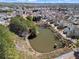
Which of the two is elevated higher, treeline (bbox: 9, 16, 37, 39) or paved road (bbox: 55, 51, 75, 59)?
paved road (bbox: 55, 51, 75, 59)

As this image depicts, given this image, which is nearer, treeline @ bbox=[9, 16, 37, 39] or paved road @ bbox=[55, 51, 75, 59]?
paved road @ bbox=[55, 51, 75, 59]

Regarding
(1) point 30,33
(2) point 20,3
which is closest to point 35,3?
(2) point 20,3

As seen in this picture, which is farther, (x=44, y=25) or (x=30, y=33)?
(x=44, y=25)

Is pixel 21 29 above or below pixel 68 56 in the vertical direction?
below

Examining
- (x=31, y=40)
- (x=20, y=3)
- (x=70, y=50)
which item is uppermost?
(x=70, y=50)

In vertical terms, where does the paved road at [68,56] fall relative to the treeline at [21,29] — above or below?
above

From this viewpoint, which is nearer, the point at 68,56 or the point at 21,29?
the point at 68,56

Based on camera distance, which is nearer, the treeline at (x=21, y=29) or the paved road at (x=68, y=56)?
the paved road at (x=68, y=56)

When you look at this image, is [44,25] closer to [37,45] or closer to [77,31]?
[77,31]

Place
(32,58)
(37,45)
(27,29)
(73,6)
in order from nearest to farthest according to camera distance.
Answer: (32,58), (37,45), (27,29), (73,6)

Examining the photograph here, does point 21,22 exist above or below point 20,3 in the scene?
above

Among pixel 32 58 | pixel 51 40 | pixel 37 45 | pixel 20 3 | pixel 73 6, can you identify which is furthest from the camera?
pixel 20 3
